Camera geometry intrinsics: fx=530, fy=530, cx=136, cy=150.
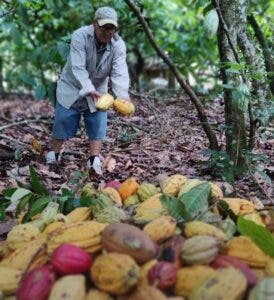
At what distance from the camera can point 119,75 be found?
13.7ft

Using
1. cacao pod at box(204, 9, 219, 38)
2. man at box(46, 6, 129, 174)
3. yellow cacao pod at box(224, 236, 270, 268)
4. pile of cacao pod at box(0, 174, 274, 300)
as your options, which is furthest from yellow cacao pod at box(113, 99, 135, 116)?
yellow cacao pod at box(224, 236, 270, 268)

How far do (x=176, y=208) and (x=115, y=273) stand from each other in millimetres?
525

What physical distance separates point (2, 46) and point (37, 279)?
985 cm

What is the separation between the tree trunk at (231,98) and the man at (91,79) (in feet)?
2.97

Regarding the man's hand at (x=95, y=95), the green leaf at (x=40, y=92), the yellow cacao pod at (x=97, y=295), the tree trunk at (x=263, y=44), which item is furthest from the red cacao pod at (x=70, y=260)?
the tree trunk at (x=263, y=44)

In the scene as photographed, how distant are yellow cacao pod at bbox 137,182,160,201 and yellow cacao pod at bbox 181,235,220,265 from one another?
0.70 m

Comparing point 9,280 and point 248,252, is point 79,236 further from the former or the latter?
point 248,252

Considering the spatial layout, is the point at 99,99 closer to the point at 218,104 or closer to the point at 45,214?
the point at 45,214

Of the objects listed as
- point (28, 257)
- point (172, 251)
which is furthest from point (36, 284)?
point (172, 251)

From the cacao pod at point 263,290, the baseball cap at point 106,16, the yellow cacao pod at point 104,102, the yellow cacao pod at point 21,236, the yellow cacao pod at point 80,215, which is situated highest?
the baseball cap at point 106,16

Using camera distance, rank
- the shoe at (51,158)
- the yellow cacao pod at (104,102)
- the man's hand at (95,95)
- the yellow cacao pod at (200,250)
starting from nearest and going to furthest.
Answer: the yellow cacao pod at (200,250), the yellow cacao pod at (104,102), the man's hand at (95,95), the shoe at (51,158)

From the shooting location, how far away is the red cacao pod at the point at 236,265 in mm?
1850

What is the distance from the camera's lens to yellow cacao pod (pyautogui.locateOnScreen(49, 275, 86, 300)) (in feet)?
5.88

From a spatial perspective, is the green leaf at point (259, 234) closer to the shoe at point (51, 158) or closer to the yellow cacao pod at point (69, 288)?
the yellow cacao pod at point (69, 288)
